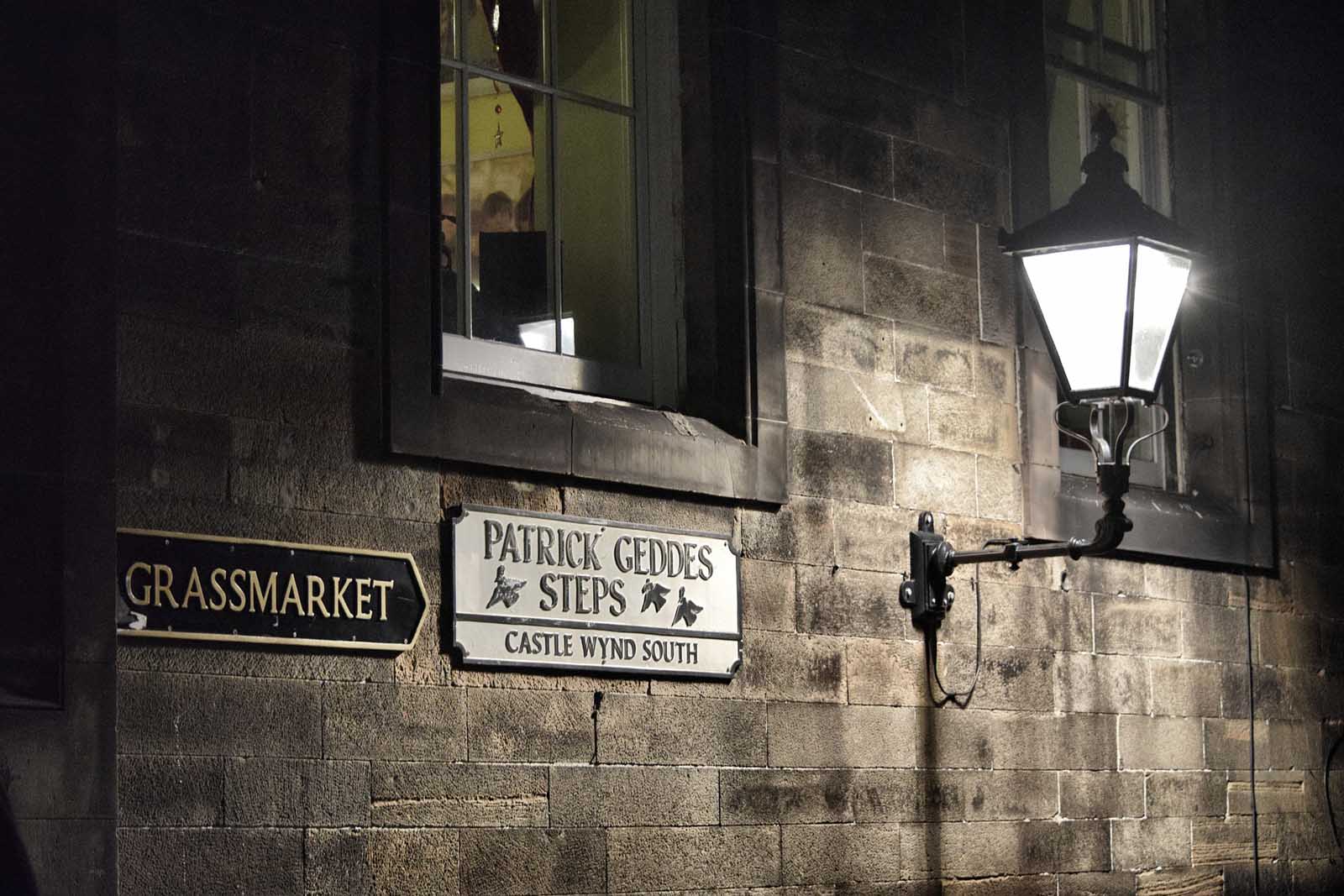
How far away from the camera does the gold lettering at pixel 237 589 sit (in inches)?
179

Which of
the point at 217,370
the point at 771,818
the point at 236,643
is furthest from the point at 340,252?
the point at 771,818

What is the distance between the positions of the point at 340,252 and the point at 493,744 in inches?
48.5

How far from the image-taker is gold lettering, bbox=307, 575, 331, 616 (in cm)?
470

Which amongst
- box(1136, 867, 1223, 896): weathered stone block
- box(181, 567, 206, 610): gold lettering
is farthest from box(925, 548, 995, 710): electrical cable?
box(181, 567, 206, 610): gold lettering

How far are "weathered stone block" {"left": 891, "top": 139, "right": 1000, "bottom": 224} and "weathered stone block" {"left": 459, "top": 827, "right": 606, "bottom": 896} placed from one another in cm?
239

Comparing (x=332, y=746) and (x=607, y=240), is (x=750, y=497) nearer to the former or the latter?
(x=607, y=240)

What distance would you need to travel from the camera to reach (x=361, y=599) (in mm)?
4816

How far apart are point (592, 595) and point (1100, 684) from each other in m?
2.30

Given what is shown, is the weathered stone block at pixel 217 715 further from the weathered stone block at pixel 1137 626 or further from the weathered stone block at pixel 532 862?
the weathered stone block at pixel 1137 626

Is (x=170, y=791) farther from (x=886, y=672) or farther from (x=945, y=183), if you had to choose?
(x=945, y=183)

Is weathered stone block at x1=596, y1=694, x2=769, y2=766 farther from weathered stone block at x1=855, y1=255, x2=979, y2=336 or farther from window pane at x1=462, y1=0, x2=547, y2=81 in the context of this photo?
window pane at x1=462, y1=0, x2=547, y2=81

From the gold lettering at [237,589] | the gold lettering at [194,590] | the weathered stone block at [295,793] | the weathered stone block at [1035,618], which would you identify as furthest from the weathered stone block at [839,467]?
the gold lettering at [194,590]

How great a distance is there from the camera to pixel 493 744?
200 inches

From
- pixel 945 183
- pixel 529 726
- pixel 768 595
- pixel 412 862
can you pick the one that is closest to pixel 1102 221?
pixel 945 183
